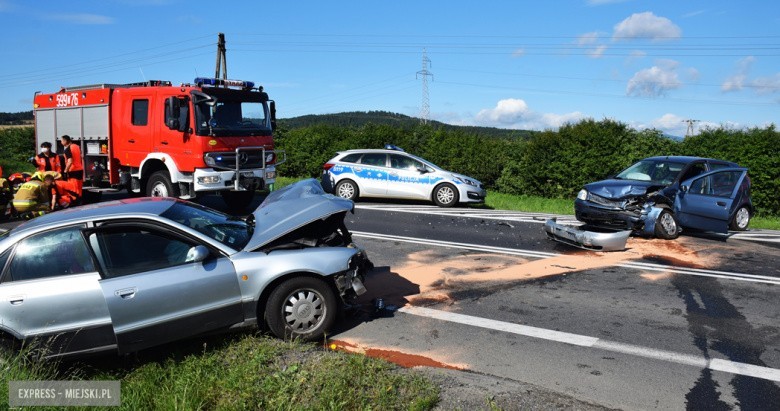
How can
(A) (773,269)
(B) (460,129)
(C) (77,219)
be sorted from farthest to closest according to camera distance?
(B) (460,129), (A) (773,269), (C) (77,219)

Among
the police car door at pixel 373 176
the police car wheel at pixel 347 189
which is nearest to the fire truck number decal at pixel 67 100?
the police car wheel at pixel 347 189

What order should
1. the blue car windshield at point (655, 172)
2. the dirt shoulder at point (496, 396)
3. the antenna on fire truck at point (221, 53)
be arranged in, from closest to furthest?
the dirt shoulder at point (496, 396), the blue car windshield at point (655, 172), the antenna on fire truck at point (221, 53)

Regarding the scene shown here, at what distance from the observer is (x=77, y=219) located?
5137mm

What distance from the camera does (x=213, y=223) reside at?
19.6 feet

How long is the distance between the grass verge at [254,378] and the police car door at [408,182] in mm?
11883

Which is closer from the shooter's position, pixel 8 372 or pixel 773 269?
pixel 8 372

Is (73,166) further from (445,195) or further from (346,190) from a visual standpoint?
(445,195)

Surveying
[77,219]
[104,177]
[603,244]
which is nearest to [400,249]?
[603,244]

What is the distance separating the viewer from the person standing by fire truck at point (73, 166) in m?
13.4

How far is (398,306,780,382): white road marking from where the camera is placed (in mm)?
5105

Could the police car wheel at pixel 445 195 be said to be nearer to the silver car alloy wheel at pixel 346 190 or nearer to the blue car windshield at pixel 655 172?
the silver car alloy wheel at pixel 346 190

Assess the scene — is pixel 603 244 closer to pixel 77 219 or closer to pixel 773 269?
pixel 773 269

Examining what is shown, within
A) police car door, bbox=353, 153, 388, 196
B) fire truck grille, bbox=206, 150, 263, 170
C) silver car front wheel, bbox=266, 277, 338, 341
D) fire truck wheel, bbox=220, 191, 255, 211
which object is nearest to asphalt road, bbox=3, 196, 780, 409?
silver car front wheel, bbox=266, 277, 338, 341

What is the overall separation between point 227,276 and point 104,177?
36.3ft
